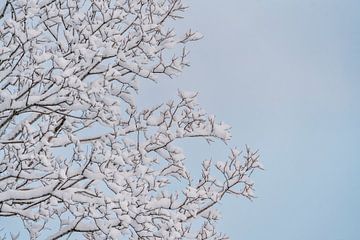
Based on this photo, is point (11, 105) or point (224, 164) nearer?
point (11, 105)

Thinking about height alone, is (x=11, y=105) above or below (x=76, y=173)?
above

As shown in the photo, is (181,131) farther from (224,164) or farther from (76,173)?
(76,173)

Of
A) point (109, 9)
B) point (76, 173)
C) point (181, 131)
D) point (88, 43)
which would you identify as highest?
point (109, 9)

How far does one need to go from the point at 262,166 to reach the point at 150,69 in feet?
4.92

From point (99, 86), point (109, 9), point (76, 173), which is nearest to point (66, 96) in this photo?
point (99, 86)

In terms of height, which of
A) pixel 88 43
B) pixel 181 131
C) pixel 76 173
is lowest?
pixel 76 173

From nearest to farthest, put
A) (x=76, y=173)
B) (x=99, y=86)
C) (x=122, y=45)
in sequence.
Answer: (x=76, y=173)
(x=99, y=86)
(x=122, y=45)

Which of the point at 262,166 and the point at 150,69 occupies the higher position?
the point at 150,69

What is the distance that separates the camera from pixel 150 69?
6.18m

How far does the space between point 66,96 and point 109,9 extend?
1.21m

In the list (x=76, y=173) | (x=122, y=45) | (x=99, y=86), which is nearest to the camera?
(x=76, y=173)

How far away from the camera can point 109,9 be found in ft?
20.3

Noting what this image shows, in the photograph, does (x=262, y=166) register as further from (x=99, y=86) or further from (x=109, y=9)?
(x=109, y=9)

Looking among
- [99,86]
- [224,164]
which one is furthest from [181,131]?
[99,86]
